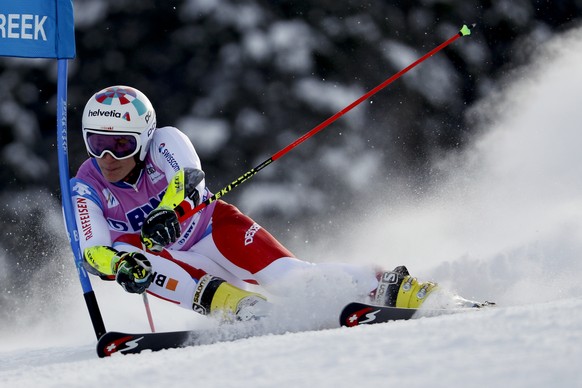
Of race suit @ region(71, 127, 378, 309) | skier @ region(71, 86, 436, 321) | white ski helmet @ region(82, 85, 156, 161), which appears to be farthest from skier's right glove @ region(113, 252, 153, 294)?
white ski helmet @ region(82, 85, 156, 161)

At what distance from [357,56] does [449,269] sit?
6926 millimetres

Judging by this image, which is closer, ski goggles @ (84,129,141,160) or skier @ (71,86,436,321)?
skier @ (71,86,436,321)

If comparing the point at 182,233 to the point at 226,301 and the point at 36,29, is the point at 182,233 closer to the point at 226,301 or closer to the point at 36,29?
the point at 226,301

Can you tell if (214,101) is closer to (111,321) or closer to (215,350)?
(111,321)

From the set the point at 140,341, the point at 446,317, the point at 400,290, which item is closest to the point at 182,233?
the point at 140,341

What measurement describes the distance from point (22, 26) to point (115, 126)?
0.73m

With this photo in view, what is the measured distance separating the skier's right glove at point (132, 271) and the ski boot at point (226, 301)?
233 mm

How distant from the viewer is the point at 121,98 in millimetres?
3730

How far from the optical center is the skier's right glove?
343cm

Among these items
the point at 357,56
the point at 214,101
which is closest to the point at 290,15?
the point at 357,56

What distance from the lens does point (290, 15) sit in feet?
36.2

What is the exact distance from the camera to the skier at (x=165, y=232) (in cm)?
349

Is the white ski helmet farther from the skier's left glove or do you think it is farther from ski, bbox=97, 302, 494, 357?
ski, bbox=97, 302, 494, 357

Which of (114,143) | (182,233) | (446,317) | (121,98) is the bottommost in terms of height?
(446,317)
